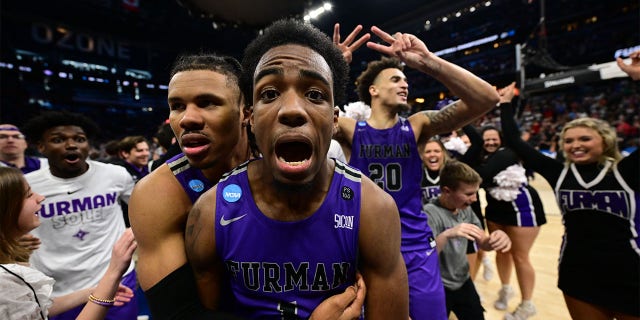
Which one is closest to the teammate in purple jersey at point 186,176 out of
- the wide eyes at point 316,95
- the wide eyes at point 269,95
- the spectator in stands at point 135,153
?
the wide eyes at point 269,95

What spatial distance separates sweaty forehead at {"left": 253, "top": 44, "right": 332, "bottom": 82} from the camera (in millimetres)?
1065

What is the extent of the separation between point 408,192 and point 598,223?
1284 mm

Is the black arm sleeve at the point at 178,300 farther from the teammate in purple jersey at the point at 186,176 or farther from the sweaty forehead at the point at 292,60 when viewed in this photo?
the sweaty forehead at the point at 292,60

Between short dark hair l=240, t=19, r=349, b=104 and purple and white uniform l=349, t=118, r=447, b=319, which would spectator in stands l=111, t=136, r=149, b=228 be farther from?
short dark hair l=240, t=19, r=349, b=104

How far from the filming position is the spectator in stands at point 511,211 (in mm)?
3416

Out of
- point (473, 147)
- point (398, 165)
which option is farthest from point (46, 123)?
point (473, 147)

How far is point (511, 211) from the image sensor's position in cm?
355

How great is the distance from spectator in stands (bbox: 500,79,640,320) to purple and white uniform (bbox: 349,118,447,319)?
100 cm

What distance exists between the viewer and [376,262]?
1.12 metres

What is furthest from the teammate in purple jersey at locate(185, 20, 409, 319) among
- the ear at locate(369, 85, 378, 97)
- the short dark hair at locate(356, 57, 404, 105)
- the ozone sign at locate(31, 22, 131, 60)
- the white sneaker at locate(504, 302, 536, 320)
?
the ozone sign at locate(31, 22, 131, 60)

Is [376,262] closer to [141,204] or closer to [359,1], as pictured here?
[141,204]

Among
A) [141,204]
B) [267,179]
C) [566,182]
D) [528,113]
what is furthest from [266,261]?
[528,113]

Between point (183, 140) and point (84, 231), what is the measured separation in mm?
1790

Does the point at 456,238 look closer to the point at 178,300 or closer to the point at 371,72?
the point at 371,72
